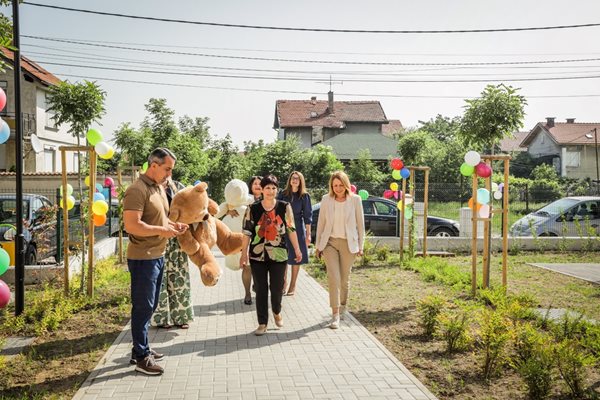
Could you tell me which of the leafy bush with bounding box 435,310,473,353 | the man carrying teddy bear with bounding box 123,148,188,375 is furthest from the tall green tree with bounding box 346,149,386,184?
the man carrying teddy bear with bounding box 123,148,188,375

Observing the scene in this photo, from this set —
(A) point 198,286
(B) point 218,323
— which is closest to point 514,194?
(A) point 198,286

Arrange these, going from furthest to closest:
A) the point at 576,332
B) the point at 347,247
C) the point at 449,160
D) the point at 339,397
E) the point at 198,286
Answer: the point at 449,160, the point at 198,286, the point at 347,247, the point at 576,332, the point at 339,397

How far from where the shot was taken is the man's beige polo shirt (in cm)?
496

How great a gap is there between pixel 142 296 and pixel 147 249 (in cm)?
44

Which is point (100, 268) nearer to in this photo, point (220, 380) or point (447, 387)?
point (220, 380)

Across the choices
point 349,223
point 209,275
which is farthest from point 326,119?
point 209,275

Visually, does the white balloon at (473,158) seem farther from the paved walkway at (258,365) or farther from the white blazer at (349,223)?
the paved walkway at (258,365)

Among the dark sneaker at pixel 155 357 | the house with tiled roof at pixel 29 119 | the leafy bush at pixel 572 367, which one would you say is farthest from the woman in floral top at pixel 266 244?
the house with tiled roof at pixel 29 119

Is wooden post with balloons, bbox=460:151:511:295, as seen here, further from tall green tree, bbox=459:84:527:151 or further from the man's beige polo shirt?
the man's beige polo shirt

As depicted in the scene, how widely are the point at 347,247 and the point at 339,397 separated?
275cm

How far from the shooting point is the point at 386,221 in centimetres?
1614

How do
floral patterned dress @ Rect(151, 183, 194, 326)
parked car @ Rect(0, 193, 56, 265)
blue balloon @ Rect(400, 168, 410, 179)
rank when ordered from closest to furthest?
floral patterned dress @ Rect(151, 183, 194, 326)
parked car @ Rect(0, 193, 56, 265)
blue balloon @ Rect(400, 168, 410, 179)

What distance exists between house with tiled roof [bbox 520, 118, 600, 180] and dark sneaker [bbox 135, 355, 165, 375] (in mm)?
49585

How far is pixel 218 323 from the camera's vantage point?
7.27 metres
